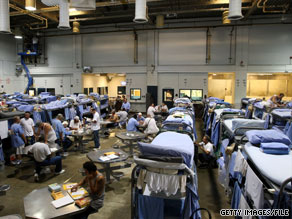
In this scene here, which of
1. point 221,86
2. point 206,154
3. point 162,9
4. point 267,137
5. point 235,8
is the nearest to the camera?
point 267,137

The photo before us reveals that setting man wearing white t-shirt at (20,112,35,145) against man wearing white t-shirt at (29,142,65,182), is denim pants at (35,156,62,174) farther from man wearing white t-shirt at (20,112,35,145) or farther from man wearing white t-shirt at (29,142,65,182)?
man wearing white t-shirt at (20,112,35,145)

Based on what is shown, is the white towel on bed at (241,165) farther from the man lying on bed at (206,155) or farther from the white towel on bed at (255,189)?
the man lying on bed at (206,155)

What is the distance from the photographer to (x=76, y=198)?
155 inches

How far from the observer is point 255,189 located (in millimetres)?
2729

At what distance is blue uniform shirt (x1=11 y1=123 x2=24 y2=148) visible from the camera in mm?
7402

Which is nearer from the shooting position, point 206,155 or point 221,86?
point 206,155

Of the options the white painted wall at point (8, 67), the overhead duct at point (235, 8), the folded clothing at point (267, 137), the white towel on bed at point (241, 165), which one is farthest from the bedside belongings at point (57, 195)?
the white painted wall at point (8, 67)

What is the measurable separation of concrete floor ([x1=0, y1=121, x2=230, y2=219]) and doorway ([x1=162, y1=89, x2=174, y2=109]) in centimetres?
1059

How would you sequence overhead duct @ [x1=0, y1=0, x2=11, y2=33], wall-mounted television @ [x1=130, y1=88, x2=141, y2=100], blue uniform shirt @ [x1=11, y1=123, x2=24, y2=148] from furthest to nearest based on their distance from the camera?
wall-mounted television @ [x1=130, y1=88, x2=141, y2=100]
overhead duct @ [x1=0, y1=0, x2=11, y2=33]
blue uniform shirt @ [x1=11, y1=123, x2=24, y2=148]

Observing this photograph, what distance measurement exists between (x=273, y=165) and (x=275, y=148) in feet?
1.39

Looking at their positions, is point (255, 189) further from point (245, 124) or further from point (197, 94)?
point (197, 94)

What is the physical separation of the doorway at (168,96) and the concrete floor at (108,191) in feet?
34.7

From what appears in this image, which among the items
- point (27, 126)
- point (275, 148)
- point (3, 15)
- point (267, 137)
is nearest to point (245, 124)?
point (267, 137)

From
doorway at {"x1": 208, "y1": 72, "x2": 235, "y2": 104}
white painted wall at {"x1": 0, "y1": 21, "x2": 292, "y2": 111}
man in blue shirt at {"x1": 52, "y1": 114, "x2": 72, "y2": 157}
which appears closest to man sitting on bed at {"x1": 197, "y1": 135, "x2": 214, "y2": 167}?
man in blue shirt at {"x1": 52, "y1": 114, "x2": 72, "y2": 157}
